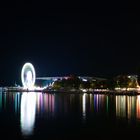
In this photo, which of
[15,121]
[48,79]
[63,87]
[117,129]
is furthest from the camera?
[48,79]

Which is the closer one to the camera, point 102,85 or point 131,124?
point 131,124

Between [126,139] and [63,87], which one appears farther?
[63,87]

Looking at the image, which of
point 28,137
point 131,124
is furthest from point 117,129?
point 28,137

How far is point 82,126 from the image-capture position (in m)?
17.5

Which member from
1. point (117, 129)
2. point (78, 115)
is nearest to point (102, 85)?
point (78, 115)

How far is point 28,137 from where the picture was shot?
14.4m

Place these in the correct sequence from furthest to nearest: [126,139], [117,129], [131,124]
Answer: [131,124], [117,129], [126,139]

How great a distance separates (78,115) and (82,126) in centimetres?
474

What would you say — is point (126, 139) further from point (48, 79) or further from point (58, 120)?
point (48, 79)

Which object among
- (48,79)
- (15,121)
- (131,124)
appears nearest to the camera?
(131,124)

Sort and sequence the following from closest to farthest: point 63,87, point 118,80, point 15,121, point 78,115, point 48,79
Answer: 1. point 15,121
2. point 78,115
3. point 118,80
4. point 63,87
5. point 48,79

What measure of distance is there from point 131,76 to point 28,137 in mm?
70740

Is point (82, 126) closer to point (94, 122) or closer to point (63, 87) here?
point (94, 122)

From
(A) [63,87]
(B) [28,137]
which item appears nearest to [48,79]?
(A) [63,87]
